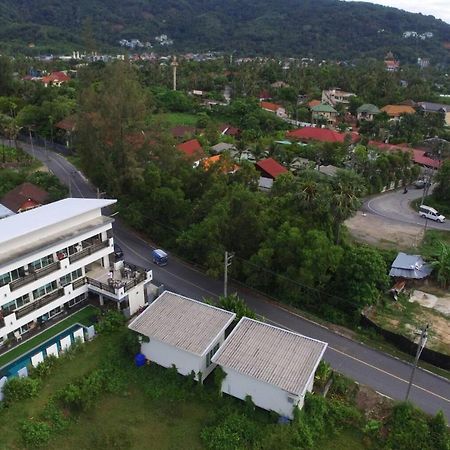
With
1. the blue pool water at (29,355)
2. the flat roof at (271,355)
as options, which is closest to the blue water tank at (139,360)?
the blue pool water at (29,355)

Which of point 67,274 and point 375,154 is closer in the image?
point 67,274

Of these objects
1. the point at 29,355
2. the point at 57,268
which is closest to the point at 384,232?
the point at 57,268

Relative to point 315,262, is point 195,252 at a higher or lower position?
lower

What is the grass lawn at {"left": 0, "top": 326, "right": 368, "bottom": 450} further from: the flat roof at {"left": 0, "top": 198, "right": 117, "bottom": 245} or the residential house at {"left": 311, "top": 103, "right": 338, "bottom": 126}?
the residential house at {"left": 311, "top": 103, "right": 338, "bottom": 126}

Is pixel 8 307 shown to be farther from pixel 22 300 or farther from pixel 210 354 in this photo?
pixel 210 354

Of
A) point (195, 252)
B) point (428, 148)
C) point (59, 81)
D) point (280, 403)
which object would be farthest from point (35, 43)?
point (280, 403)

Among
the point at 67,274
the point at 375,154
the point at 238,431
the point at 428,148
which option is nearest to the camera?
the point at 238,431

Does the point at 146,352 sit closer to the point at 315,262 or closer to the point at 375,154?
the point at 315,262

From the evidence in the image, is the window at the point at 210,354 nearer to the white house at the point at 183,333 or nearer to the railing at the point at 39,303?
the white house at the point at 183,333
